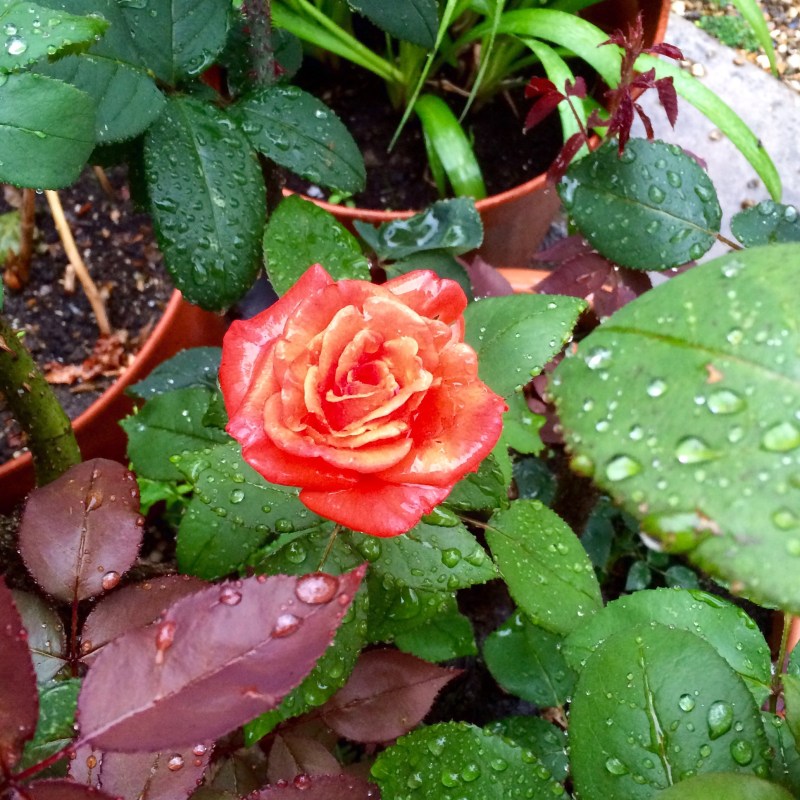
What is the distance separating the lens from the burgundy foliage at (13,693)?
314 millimetres

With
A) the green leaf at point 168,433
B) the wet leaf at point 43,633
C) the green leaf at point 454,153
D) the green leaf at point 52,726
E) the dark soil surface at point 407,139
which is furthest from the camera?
A: the dark soil surface at point 407,139

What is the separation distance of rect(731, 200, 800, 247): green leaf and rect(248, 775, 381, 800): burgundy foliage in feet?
1.74

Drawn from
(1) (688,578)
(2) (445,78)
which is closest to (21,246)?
(2) (445,78)

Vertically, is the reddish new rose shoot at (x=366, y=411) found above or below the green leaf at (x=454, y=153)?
above

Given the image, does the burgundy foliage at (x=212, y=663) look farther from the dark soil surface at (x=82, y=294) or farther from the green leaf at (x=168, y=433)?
the dark soil surface at (x=82, y=294)

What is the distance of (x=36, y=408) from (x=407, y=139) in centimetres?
86

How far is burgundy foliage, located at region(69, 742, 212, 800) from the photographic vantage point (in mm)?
396

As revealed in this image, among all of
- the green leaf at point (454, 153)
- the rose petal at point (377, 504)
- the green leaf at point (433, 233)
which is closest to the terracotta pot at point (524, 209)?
the green leaf at point (454, 153)

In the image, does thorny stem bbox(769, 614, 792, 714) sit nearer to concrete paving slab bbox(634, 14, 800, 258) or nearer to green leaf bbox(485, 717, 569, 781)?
green leaf bbox(485, 717, 569, 781)

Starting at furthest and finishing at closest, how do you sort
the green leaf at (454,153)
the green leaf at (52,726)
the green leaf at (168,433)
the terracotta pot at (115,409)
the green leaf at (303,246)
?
the green leaf at (454,153)
the terracotta pot at (115,409)
the green leaf at (168,433)
the green leaf at (303,246)
the green leaf at (52,726)

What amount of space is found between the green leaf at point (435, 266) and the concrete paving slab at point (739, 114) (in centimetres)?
88

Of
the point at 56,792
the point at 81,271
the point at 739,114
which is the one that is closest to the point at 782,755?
the point at 56,792

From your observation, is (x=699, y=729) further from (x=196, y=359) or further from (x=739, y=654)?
(x=196, y=359)

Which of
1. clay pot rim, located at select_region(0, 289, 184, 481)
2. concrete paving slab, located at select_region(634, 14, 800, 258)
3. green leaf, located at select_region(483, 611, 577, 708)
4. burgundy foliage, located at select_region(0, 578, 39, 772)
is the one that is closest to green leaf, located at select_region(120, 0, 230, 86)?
clay pot rim, located at select_region(0, 289, 184, 481)
